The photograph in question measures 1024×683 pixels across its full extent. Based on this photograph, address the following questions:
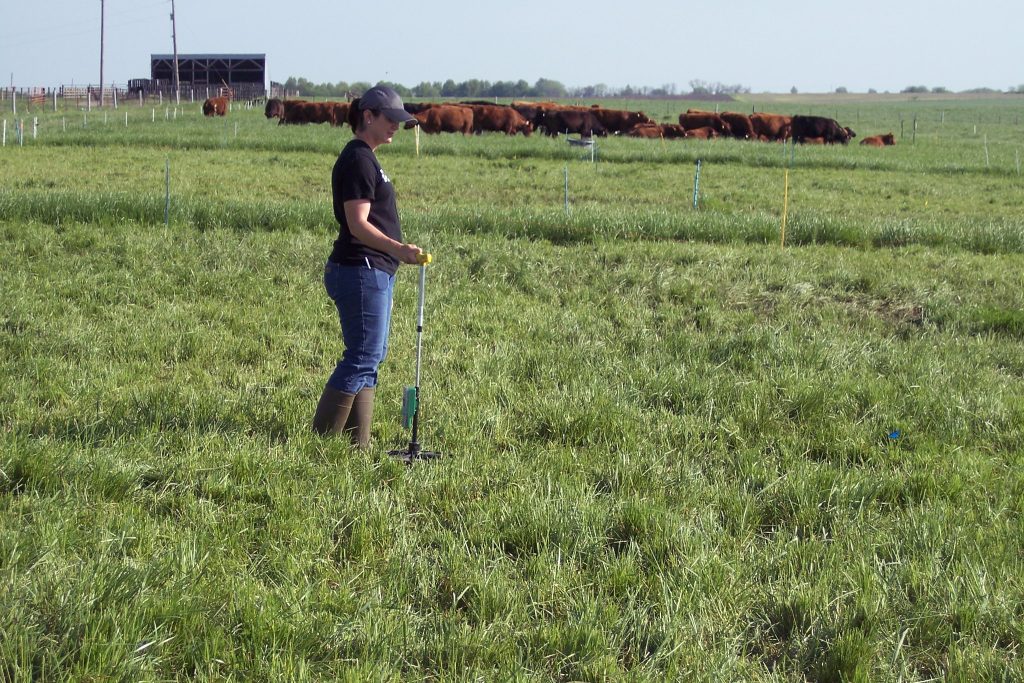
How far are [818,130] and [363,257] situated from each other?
4404 centimetres

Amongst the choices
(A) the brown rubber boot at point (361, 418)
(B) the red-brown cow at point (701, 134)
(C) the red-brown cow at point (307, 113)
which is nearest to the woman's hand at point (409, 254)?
(A) the brown rubber boot at point (361, 418)

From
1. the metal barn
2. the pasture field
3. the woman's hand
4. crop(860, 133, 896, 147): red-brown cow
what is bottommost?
the pasture field

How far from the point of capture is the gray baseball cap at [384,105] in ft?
15.8

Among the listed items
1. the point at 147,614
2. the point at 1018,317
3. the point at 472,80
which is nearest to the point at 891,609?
the point at 147,614

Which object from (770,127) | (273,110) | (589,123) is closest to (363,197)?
(589,123)

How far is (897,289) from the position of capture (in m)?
9.59

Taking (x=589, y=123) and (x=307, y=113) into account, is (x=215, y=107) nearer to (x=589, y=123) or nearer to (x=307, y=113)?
(x=307, y=113)

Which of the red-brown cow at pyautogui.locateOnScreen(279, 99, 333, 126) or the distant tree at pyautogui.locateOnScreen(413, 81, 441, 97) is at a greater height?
the distant tree at pyautogui.locateOnScreen(413, 81, 441, 97)

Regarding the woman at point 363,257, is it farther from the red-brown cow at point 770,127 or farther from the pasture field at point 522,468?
the red-brown cow at point 770,127

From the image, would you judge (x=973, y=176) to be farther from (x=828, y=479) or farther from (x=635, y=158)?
(x=828, y=479)

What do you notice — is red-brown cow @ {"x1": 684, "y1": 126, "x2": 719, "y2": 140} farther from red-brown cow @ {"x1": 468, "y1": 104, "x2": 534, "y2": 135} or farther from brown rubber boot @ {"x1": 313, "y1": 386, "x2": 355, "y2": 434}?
brown rubber boot @ {"x1": 313, "y1": 386, "x2": 355, "y2": 434}

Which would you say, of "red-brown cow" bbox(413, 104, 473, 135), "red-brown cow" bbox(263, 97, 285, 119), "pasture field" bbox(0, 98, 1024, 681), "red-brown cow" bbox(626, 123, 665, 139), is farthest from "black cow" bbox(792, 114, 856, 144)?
"pasture field" bbox(0, 98, 1024, 681)

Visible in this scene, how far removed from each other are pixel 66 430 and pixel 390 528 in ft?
6.89

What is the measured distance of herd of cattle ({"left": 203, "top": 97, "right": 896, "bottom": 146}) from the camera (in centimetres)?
4219
